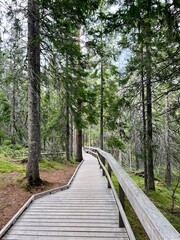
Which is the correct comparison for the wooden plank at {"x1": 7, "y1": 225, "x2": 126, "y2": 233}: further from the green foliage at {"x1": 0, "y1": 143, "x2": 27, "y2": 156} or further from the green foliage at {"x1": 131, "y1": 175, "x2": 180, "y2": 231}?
the green foliage at {"x1": 0, "y1": 143, "x2": 27, "y2": 156}

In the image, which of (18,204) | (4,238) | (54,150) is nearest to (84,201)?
(18,204)

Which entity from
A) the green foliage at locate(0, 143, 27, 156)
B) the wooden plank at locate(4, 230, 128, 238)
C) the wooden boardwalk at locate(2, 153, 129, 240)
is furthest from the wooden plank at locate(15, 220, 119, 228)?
the green foliage at locate(0, 143, 27, 156)

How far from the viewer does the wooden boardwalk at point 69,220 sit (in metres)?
3.12

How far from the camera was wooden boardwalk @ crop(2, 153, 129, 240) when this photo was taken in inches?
123

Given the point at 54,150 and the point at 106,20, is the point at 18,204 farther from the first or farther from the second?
the point at 54,150

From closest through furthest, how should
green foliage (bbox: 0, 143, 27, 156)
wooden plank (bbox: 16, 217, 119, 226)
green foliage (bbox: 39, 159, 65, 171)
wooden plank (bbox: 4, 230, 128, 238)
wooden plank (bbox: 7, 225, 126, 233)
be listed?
1. wooden plank (bbox: 4, 230, 128, 238)
2. wooden plank (bbox: 7, 225, 126, 233)
3. wooden plank (bbox: 16, 217, 119, 226)
4. green foliage (bbox: 39, 159, 65, 171)
5. green foliage (bbox: 0, 143, 27, 156)

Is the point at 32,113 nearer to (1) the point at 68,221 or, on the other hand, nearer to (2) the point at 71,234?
(1) the point at 68,221

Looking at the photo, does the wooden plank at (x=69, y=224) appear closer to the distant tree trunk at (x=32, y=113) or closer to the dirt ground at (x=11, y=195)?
the dirt ground at (x=11, y=195)

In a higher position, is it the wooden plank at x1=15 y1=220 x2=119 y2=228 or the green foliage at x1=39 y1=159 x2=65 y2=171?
the wooden plank at x1=15 y1=220 x2=119 y2=228

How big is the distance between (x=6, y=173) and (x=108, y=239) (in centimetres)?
660

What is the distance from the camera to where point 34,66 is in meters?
6.67

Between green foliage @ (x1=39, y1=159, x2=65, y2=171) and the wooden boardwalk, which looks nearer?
the wooden boardwalk

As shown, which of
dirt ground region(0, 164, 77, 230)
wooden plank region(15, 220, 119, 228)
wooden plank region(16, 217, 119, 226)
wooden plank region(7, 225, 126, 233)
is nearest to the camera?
wooden plank region(7, 225, 126, 233)

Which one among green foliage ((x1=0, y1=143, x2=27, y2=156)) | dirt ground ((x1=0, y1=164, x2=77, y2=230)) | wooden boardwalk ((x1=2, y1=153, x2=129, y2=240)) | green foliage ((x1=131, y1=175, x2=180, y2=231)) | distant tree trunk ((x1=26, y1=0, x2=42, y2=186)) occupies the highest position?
distant tree trunk ((x1=26, y1=0, x2=42, y2=186))
